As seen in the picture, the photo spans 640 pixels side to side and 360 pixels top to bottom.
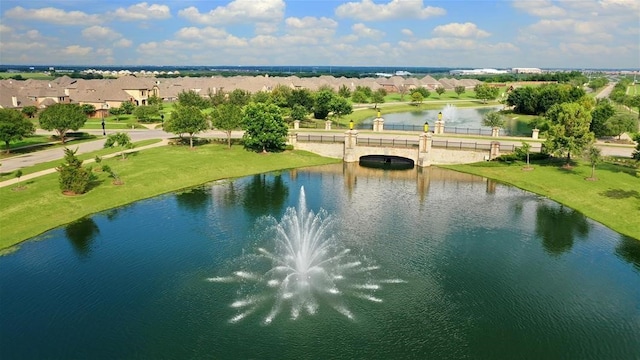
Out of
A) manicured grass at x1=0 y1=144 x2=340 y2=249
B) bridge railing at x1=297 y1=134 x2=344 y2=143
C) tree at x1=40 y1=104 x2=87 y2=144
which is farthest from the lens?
tree at x1=40 y1=104 x2=87 y2=144

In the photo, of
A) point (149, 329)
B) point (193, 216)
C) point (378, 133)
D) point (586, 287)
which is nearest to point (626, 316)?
point (586, 287)

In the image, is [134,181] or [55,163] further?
[55,163]

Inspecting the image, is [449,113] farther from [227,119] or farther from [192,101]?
[227,119]

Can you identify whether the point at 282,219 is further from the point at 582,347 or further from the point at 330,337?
the point at 582,347

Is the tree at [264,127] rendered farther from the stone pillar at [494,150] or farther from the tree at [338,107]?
the tree at [338,107]

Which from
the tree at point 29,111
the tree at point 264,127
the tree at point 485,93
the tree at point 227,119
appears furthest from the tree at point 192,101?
the tree at point 485,93

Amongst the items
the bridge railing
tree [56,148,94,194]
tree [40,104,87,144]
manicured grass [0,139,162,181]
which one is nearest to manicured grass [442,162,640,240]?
the bridge railing

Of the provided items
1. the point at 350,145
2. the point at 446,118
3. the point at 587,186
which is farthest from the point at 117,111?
the point at 587,186

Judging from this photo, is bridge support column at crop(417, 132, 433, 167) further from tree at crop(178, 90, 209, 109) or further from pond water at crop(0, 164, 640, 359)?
tree at crop(178, 90, 209, 109)
